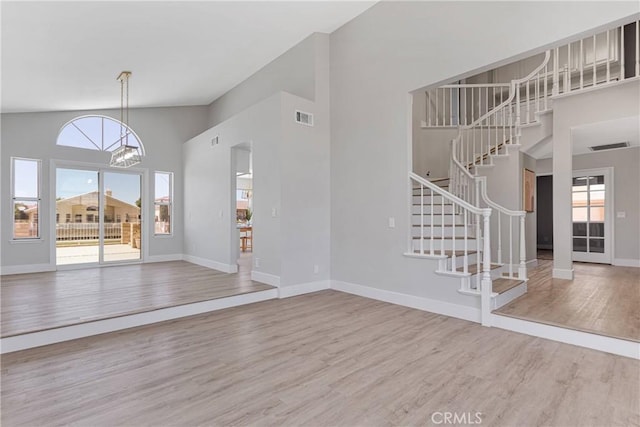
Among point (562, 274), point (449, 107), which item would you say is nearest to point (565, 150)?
point (562, 274)

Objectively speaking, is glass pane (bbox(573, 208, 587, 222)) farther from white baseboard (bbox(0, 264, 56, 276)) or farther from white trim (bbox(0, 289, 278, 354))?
white baseboard (bbox(0, 264, 56, 276))

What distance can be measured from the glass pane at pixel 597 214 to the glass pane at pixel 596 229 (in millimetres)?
111

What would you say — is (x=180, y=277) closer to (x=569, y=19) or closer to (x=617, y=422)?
(x=617, y=422)

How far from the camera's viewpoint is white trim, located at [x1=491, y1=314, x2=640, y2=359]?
2697mm

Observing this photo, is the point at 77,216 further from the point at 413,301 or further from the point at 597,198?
the point at 597,198

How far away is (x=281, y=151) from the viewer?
185 inches

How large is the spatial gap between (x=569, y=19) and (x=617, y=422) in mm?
3164

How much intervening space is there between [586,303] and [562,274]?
1.79 meters

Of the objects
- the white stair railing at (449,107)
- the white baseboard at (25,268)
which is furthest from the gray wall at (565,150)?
the white baseboard at (25,268)

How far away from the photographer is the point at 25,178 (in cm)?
607

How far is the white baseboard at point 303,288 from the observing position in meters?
4.69

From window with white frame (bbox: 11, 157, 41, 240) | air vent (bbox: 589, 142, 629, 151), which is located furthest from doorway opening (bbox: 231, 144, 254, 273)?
air vent (bbox: 589, 142, 629, 151)

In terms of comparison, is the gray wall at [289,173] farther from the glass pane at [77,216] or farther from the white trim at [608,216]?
the white trim at [608,216]

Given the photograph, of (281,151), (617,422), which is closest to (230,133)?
(281,151)
